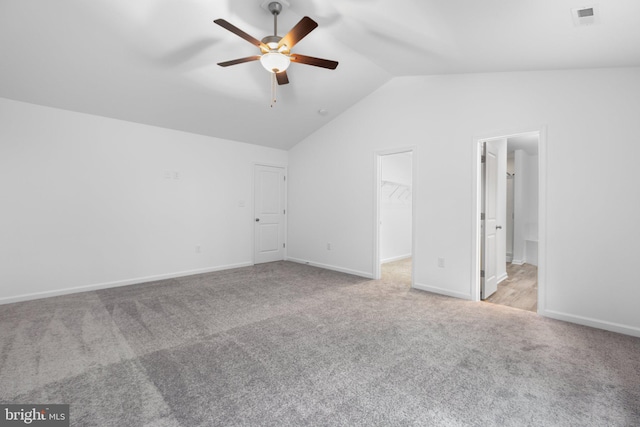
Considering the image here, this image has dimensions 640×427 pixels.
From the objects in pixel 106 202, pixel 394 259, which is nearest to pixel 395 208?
pixel 394 259

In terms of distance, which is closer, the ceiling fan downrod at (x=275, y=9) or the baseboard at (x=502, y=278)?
the ceiling fan downrod at (x=275, y=9)

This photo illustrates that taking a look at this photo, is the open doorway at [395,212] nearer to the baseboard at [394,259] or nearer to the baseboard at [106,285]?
the baseboard at [394,259]

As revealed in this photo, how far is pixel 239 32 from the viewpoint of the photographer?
228 cm

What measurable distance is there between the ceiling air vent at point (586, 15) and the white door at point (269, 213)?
16.4 feet

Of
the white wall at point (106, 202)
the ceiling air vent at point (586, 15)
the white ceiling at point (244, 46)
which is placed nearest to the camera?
the ceiling air vent at point (586, 15)

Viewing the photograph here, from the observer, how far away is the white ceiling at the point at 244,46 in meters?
2.33

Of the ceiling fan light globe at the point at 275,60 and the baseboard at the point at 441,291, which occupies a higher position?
the ceiling fan light globe at the point at 275,60

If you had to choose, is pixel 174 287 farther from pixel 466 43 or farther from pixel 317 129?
pixel 466 43

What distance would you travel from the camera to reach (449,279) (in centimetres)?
388

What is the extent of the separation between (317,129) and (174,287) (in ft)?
12.3

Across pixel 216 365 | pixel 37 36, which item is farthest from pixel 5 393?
pixel 37 36

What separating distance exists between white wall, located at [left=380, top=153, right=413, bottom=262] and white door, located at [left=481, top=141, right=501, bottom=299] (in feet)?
7.36

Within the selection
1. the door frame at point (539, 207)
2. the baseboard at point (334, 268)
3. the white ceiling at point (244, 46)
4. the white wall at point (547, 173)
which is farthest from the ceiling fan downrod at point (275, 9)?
the baseboard at point (334, 268)

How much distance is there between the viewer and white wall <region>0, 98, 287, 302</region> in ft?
11.8
